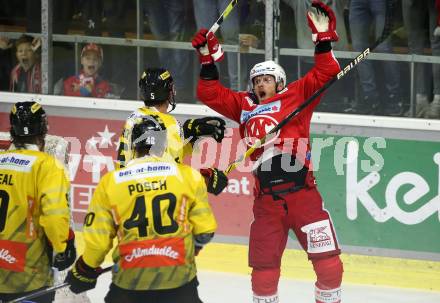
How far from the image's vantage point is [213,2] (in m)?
7.85

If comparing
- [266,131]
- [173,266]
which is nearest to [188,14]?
[266,131]

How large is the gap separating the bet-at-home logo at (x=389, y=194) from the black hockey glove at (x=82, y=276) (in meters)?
3.00

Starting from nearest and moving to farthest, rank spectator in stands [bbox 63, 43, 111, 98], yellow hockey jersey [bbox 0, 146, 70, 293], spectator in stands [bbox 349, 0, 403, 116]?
yellow hockey jersey [bbox 0, 146, 70, 293]
spectator in stands [bbox 349, 0, 403, 116]
spectator in stands [bbox 63, 43, 111, 98]

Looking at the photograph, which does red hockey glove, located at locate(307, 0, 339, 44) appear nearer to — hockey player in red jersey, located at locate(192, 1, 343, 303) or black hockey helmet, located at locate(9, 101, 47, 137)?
hockey player in red jersey, located at locate(192, 1, 343, 303)

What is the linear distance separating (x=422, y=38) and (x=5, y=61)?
318cm

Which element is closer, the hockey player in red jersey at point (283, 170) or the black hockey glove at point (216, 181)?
the black hockey glove at point (216, 181)

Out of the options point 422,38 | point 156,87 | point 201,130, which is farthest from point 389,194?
point 156,87

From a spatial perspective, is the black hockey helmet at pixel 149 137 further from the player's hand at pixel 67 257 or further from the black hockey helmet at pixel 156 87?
the black hockey helmet at pixel 156 87

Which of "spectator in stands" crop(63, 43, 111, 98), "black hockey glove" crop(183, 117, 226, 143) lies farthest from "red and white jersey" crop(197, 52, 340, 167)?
"spectator in stands" crop(63, 43, 111, 98)

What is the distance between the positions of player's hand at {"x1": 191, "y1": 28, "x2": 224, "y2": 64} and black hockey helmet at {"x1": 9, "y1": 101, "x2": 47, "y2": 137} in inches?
52.8

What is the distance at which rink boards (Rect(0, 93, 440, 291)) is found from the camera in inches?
285

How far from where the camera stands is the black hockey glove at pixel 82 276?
471 cm

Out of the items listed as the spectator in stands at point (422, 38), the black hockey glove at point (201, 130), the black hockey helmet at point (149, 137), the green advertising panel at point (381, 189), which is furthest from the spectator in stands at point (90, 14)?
the black hockey helmet at point (149, 137)

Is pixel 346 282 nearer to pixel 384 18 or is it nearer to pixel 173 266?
pixel 384 18
